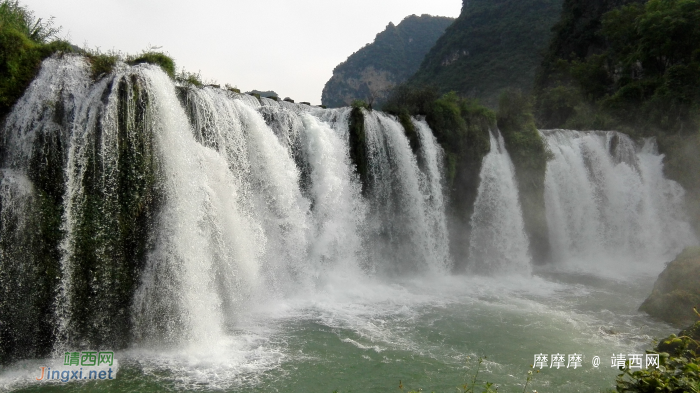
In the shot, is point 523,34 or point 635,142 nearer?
point 635,142

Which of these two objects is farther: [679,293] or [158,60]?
[679,293]

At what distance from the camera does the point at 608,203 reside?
61.1 feet

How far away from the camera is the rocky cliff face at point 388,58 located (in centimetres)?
9600

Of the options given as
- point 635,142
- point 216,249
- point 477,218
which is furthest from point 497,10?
point 216,249

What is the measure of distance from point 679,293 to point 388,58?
9420cm

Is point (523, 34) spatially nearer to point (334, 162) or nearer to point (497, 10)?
point (497, 10)

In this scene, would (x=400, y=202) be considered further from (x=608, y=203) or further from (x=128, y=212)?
(x=608, y=203)

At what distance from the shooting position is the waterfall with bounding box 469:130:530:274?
1500 centimetres

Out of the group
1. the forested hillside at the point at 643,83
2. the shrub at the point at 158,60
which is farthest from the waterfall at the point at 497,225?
the shrub at the point at 158,60

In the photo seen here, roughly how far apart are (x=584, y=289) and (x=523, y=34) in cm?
4313

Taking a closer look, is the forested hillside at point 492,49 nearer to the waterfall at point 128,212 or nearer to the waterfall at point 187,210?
the waterfall at point 187,210

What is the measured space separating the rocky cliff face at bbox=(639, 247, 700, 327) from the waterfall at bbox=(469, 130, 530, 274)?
457cm

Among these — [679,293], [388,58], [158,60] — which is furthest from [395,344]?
[388,58]

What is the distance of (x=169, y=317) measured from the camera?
7.46 m
